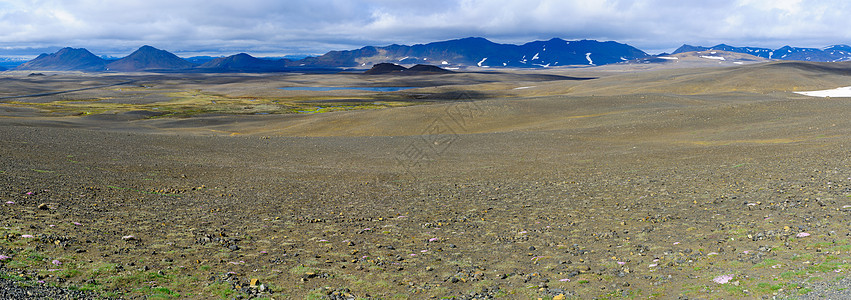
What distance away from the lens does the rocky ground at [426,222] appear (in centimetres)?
871

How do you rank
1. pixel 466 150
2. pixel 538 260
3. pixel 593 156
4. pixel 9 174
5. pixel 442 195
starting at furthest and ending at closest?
pixel 466 150 < pixel 593 156 < pixel 442 195 < pixel 9 174 < pixel 538 260

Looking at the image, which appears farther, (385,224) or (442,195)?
(442,195)

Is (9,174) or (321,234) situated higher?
(9,174)

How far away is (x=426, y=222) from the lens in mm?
13633

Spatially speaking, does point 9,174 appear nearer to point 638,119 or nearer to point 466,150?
point 466,150

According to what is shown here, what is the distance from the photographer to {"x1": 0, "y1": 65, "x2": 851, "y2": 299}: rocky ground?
871cm

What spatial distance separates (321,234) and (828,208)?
11.9 meters

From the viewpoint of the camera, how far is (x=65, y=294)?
301 inches

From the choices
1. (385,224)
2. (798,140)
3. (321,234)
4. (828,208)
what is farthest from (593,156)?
(321,234)

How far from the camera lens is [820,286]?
7516 mm

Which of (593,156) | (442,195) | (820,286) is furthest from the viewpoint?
(593,156)

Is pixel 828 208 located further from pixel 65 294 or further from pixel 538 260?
pixel 65 294

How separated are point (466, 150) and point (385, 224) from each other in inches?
658

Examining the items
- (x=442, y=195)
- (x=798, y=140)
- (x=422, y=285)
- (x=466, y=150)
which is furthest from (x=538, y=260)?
(x=798, y=140)
